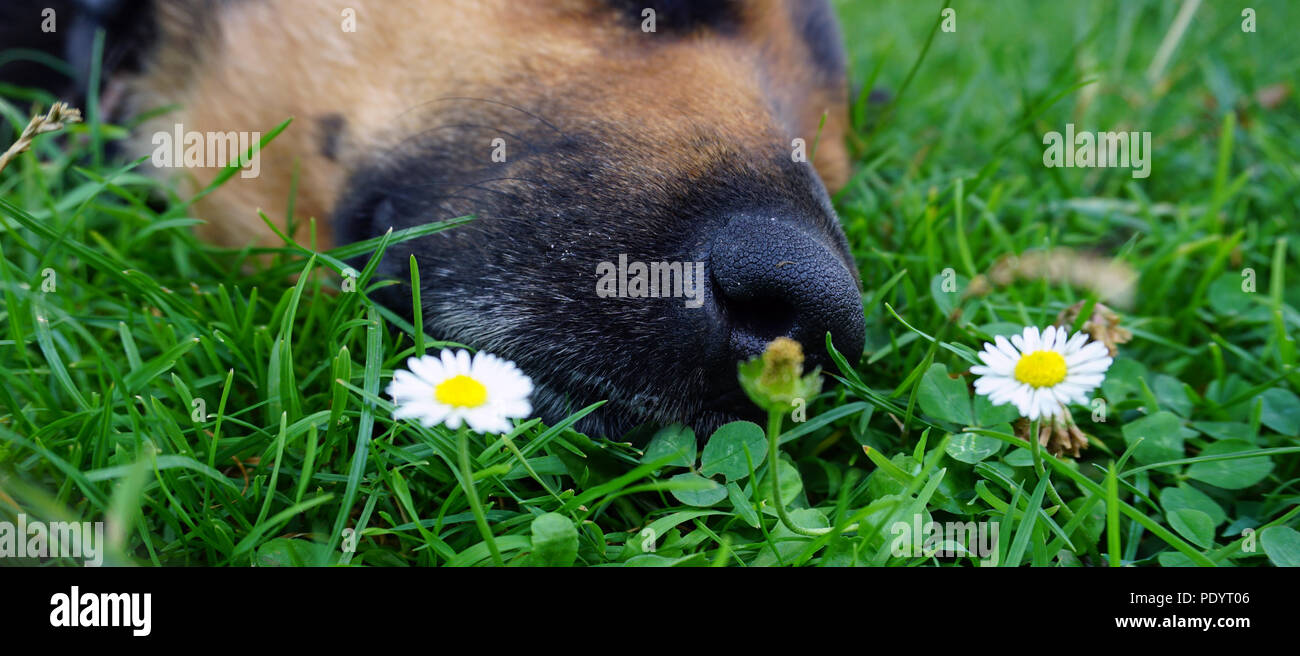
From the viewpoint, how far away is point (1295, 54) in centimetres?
Answer: 436

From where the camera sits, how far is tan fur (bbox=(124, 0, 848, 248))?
7.51ft

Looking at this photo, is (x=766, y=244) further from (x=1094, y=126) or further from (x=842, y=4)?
(x=842, y=4)

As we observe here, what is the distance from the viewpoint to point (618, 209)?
200 centimetres

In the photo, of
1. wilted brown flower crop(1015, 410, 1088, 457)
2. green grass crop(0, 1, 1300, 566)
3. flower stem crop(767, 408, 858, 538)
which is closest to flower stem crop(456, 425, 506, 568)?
green grass crop(0, 1, 1300, 566)

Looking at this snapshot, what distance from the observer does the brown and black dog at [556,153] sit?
73.4 inches

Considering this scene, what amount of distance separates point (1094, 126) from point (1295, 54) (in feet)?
4.46

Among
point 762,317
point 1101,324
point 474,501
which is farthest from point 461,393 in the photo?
point 1101,324

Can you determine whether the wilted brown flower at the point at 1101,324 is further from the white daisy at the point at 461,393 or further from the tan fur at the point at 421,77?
the white daisy at the point at 461,393

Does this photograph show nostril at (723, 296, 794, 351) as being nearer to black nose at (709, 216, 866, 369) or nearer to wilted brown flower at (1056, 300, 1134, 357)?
black nose at (709, 216, 866, 369)

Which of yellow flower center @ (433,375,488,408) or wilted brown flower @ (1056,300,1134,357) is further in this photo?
wilted brown flower @ (1056,300,1134,357)

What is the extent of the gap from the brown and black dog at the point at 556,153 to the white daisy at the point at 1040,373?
300 mm

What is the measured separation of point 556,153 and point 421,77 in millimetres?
526

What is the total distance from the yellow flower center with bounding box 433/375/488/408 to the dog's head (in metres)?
0.46

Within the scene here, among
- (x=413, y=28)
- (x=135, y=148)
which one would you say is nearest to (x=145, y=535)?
(x=413, y=28)
